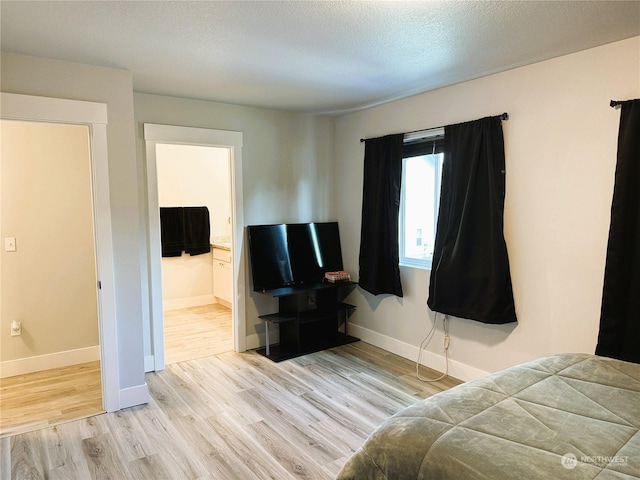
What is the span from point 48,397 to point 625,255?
4102 millimetres

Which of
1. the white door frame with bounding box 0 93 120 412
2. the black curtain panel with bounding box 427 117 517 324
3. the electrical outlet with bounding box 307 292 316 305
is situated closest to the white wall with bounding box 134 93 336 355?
the electrical outlet with bounding box 307 292 316 305

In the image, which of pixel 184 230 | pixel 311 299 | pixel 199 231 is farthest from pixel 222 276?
pixel 311 299

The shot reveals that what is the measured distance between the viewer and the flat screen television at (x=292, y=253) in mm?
4230

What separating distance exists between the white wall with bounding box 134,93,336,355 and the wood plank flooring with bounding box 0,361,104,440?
0.57 metres

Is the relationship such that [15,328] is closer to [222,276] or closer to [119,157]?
[119,157]

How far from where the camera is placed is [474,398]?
1.72 m

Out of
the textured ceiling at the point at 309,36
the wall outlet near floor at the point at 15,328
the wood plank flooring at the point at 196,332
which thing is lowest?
the wood plank flooring at the point at 196,332

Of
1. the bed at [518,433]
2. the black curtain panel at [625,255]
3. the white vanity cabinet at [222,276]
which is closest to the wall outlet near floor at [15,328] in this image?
the white vanity cabinet at [222,276]

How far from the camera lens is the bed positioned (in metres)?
1.29

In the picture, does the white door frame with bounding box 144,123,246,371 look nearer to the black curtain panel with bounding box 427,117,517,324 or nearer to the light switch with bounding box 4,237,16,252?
the light switch with bounding box 4,237,16,252

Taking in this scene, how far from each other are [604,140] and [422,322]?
79.8 inches

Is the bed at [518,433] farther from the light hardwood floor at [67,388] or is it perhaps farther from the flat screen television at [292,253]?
the flat screen television at [292,253]

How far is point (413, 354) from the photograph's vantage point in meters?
3.96

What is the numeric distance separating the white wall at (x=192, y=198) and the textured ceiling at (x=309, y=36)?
266 centimetres
